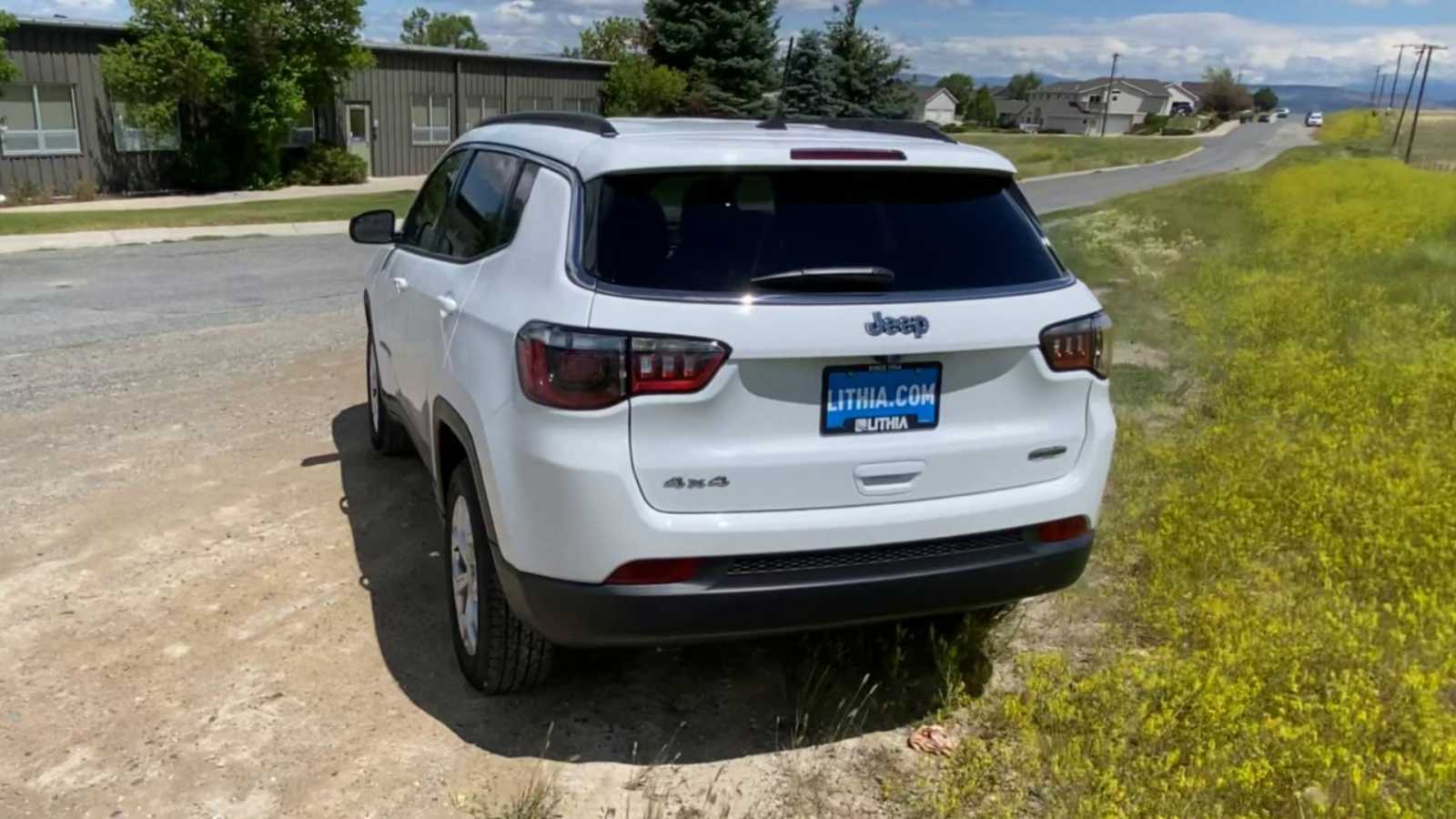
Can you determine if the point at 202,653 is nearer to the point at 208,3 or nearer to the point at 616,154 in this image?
the point at 616,154

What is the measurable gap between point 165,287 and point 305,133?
62.8 ft

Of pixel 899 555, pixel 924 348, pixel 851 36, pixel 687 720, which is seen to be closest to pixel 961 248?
pixel 924 348

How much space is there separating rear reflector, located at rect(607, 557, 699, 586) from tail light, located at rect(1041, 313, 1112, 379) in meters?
1.22

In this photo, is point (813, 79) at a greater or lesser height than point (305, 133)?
greater

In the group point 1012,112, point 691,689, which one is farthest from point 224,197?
point 1012,112

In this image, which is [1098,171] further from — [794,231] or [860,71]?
[794,231]

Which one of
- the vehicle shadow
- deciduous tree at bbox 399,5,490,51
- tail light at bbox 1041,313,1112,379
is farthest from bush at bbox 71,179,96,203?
deciduous tree at bbox 399,5,490,51

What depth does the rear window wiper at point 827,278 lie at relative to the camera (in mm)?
2945

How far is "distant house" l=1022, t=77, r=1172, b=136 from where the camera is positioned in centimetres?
13800

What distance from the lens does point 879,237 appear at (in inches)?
123

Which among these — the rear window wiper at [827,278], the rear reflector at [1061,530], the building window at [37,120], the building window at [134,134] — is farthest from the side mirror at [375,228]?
the building window at [134,134]

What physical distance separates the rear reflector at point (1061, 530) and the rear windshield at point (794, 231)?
0.74m

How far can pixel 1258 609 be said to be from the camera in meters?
4.24

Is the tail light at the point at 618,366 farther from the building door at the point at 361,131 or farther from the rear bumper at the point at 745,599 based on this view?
the building door at the point at 361,131
